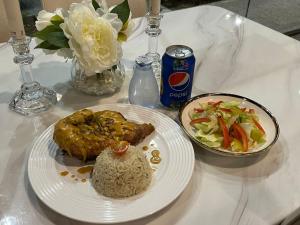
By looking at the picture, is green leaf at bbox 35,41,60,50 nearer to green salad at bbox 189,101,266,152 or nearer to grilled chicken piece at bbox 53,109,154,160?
grilled chicken piece at bbox 53,109,154,160

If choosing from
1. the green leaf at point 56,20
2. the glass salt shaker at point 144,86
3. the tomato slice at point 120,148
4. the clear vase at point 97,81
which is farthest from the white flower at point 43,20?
the tomato slice at point 120,148

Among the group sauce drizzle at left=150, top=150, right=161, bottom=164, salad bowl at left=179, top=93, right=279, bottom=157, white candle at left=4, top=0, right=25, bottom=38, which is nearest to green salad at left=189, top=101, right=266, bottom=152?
salad bowl at left=179, top=93, right=279, bottom=157

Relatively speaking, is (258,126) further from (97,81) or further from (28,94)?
(28,94)

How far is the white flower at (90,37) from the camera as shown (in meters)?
0.80

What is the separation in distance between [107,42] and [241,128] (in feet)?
1.23

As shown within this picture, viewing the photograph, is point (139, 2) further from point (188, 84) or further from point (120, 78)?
point (188, 84)

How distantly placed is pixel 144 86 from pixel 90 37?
198 millimetres

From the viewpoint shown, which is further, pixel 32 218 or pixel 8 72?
pixel 8 72

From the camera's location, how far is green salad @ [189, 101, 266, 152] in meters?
0.78

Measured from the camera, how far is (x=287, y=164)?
2.55 ft

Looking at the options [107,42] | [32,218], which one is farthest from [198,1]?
[32,218]

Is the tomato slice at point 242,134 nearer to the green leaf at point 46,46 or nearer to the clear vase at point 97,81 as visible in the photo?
the clear vase at point 97,81

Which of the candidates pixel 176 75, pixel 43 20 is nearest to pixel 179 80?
pixel 176 75

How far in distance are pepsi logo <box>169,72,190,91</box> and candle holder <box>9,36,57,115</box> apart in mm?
337
